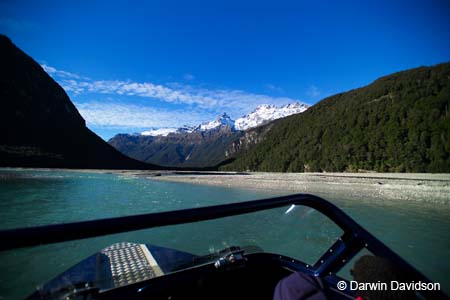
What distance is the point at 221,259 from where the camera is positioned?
6.09 feet

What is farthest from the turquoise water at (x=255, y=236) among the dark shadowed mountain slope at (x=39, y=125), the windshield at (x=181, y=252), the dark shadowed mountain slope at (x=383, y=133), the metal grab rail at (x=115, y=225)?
the dark shadowed mountain slope at (x=39, y=125)

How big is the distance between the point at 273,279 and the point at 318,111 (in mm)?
121817

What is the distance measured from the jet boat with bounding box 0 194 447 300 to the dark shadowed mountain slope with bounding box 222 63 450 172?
57.5m

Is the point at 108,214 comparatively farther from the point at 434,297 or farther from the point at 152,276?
the point at 434,297

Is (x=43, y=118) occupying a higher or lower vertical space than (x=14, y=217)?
higher

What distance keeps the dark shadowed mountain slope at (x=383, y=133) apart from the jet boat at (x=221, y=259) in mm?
57465

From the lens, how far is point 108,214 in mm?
12234

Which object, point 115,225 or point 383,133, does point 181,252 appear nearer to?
point 115,225

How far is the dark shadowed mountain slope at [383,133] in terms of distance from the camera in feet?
171

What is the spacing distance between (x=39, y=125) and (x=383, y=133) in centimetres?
14856

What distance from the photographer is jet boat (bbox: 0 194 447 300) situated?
123 cm

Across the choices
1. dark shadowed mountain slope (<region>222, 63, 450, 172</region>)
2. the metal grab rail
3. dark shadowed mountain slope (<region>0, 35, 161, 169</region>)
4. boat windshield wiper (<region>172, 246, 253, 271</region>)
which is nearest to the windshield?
boat windshield wiper (<region>172, 246, 253, 271</region>)

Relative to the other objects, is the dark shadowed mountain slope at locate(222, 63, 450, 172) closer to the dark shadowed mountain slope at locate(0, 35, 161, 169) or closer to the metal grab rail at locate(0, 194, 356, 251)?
the metal grab rail at locate(0, 194, 356, 251)

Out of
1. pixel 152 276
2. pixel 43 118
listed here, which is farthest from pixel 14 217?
pixel 43 118
